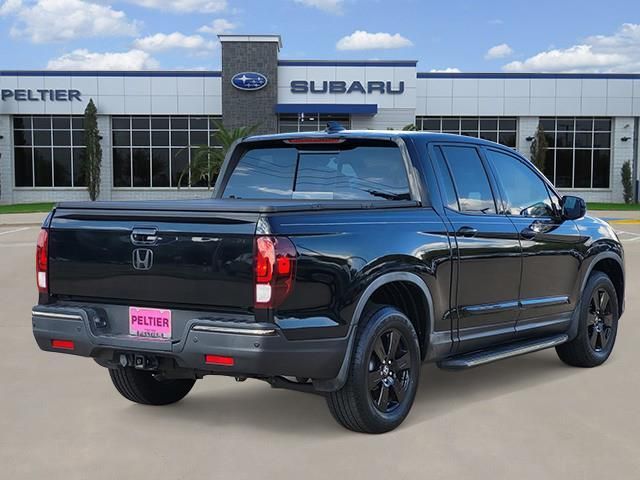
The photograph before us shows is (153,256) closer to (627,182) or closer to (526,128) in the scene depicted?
(526,128)

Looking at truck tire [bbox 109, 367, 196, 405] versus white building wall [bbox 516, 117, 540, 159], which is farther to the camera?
white building wall [bbox 516, 117, 540, 159]

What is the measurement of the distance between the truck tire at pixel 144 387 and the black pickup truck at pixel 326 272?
1 cm

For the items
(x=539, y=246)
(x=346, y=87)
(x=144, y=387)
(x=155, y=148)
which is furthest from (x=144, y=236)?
(x=155, y=148)

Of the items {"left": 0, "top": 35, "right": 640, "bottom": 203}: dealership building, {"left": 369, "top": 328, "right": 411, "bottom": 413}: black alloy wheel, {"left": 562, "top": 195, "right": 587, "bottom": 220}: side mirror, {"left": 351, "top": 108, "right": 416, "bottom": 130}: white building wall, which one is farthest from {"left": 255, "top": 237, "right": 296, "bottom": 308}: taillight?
{"left": 351, "top": 108, "right": 416, "bottom": 130}: white building wall

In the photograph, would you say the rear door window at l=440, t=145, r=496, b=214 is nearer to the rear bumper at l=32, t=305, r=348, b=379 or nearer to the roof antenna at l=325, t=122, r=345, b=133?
the roof antenna at l=325, t=122, r=345, b=133

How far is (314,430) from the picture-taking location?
550cm

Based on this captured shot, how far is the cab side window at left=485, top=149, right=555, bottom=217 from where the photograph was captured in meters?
6.81

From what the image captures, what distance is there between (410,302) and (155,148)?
45179 mm

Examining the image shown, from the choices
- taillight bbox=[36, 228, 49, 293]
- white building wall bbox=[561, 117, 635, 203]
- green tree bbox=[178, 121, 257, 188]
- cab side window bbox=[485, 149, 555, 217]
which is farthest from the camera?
white building wall bbox=[561, 117, 635, 203]

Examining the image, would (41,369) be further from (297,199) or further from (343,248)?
(343,248)

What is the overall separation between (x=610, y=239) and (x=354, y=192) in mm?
2841

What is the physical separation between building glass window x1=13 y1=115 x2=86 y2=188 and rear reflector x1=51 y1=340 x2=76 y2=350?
4610cm

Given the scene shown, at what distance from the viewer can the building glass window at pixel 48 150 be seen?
4978cm

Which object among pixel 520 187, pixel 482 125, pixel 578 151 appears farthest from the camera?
pixel 578 151
